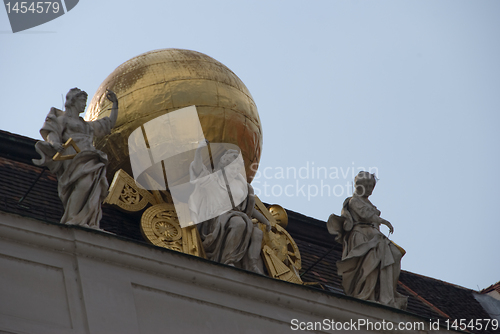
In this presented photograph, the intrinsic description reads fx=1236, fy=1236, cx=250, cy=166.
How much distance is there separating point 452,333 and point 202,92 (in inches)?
198

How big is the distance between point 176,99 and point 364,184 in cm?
304

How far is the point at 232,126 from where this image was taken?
18062mm

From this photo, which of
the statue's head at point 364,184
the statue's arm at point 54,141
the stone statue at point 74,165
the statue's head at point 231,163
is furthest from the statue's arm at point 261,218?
the statue's arm at point 54,141

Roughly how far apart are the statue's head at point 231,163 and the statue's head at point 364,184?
1609 millimetres

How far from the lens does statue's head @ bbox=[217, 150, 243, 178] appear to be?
1666cm

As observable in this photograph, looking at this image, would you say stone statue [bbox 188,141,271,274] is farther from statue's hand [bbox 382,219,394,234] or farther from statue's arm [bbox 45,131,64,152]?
statue's arm [bbox 45,131,64,152]

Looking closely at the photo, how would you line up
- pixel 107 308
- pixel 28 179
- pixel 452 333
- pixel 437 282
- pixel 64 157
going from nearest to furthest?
1. pixel 107 308
2. pixel 64 157
3. pixel 452 333
4. pixel 28 179
5. pixel 437 282

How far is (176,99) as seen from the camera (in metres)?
17.8

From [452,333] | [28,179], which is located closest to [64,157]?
[28,179]

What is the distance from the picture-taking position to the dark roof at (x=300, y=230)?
1639 cm

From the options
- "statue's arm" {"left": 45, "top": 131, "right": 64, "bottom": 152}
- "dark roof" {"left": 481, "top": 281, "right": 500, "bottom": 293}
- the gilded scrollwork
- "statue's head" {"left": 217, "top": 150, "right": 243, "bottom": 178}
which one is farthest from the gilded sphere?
"dark roof" {"left": 481, "top": 281, "right": 500, "bottom": 293}

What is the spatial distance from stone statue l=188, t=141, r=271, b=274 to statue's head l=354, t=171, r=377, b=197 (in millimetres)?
1320

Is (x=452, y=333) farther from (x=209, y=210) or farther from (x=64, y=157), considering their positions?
(x=64, y=157)

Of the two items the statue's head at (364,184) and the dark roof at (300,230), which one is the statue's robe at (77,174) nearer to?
the dark roof at (300,230)
